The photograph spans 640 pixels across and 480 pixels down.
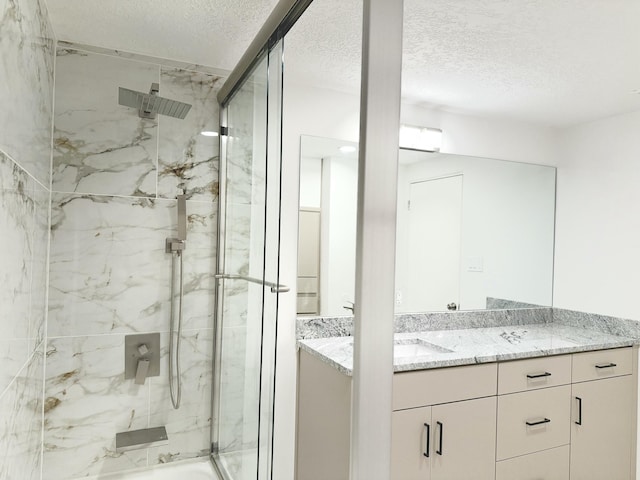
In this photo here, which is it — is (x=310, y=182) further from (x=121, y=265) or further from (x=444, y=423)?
(x=444, y=423)

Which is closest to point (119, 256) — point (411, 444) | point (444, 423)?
point (411, 444)

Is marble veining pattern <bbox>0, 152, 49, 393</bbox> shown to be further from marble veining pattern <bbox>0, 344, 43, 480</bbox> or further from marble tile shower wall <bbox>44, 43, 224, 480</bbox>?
marble tile shower wall <bbox>44, 43, 224, 480</bbox>

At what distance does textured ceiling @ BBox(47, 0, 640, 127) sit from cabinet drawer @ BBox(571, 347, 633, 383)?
150 centimetres

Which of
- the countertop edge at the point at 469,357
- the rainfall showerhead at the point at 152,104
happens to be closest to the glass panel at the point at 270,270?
the countertop edge at the point at 469,357

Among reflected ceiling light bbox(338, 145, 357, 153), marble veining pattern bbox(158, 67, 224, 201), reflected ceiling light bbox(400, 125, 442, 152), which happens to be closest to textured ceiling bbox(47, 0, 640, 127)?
marble veining pattern bbox(158, 67, 224, 201)

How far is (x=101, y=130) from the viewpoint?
80.8 inches

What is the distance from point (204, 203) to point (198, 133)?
37cm

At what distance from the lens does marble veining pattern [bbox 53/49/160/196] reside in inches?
78.0

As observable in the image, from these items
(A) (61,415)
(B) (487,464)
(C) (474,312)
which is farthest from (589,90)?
(A) (61,415)

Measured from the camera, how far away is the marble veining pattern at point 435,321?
2367 mm

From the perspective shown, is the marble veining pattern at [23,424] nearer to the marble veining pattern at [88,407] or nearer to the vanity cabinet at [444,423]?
the marble veining pattern at [88,407]

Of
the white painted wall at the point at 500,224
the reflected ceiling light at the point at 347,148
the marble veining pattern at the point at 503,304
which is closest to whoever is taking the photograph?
the reflected ceiling light at the point at 347,148

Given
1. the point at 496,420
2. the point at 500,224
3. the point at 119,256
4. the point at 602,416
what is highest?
the point at 500,224

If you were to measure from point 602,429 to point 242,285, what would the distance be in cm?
226
